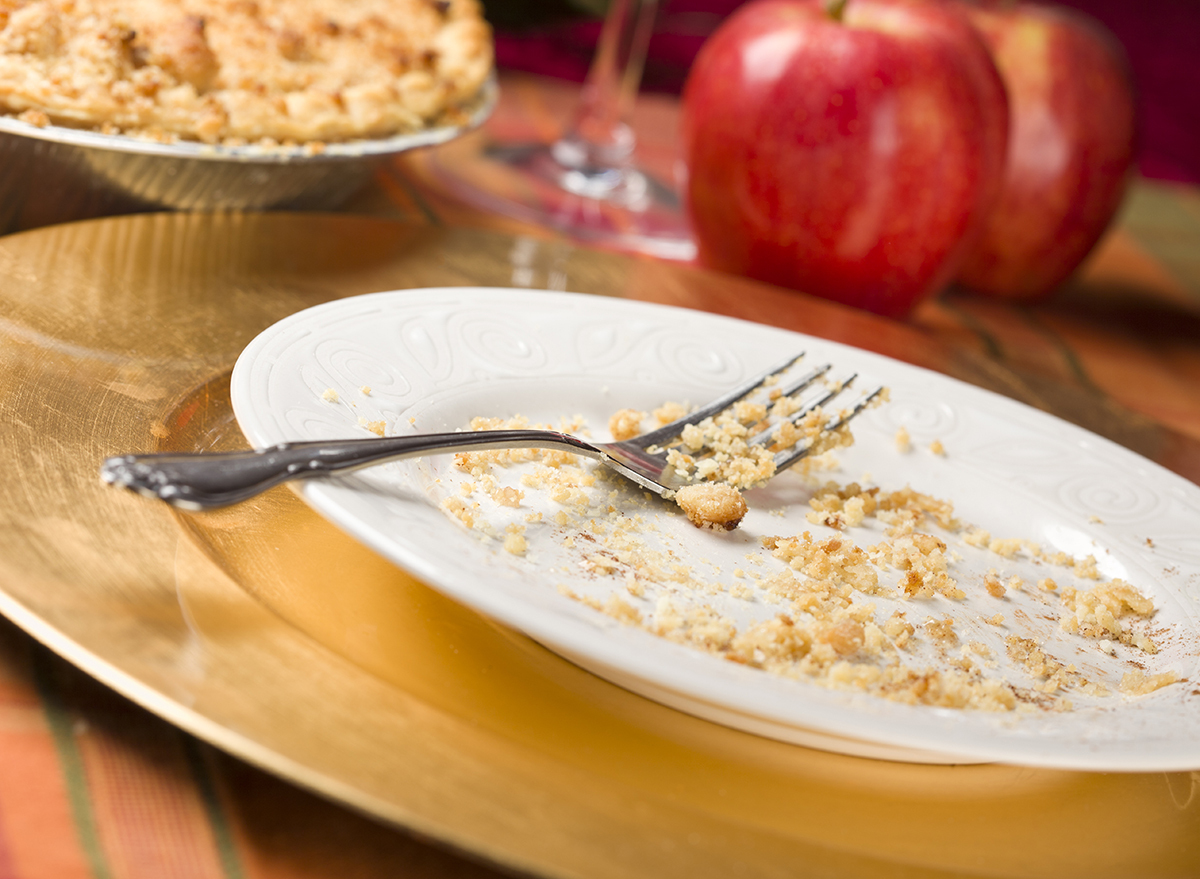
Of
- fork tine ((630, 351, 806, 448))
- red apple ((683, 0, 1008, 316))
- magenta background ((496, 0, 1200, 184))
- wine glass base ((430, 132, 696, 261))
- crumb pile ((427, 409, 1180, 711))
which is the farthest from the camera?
magenta background ((496, 0, 1200, 184))

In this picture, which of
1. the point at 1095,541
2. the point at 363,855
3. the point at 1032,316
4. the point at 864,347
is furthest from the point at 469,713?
the point at 1032,316

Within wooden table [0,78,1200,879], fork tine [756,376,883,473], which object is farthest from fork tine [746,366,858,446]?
wooden table [0,78,1200,879]

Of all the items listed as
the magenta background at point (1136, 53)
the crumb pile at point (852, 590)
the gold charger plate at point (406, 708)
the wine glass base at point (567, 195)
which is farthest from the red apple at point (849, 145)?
the magenta background at point (1136, 53)

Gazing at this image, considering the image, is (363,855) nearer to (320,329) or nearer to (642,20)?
(320,329)

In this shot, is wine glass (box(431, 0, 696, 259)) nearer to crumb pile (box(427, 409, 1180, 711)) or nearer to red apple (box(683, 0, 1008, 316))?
red apple (box(683, 0, 1008, 316))

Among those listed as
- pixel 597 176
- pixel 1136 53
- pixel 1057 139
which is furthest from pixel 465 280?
pixel 1136 53

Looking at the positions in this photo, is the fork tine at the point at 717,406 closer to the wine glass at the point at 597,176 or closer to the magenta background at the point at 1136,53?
the wine glass at the point at 597,176
